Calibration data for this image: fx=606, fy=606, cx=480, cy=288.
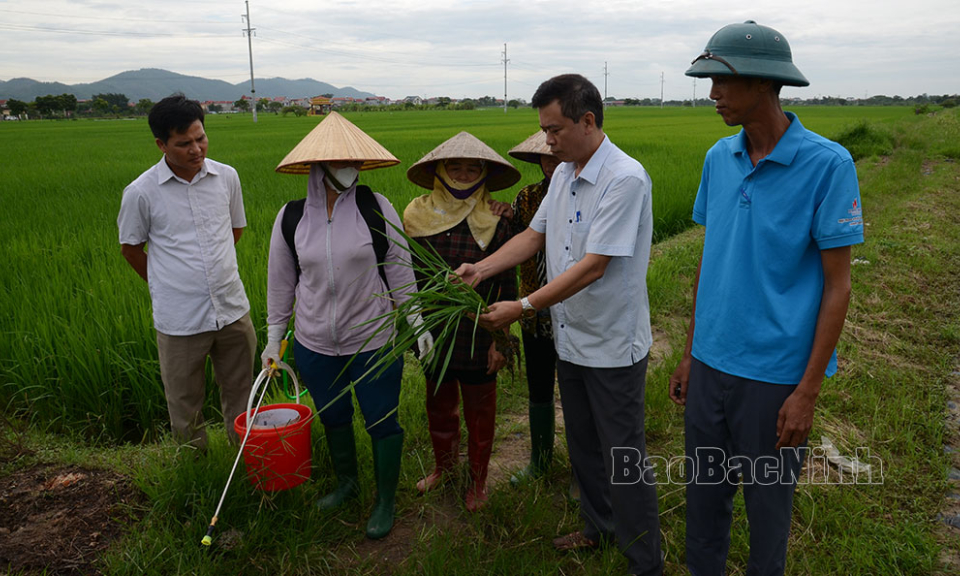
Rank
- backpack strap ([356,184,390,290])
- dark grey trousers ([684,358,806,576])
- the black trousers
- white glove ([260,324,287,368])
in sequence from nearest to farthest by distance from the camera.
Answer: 1. dark grey trousers ([684,358,806,576])
2. backpack strap ([356,184,390,290])
3. white glove ([260,324,287,368])
4. the black trousers

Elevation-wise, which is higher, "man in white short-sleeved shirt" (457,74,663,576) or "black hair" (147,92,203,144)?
"black hair" (147,92,203,144)

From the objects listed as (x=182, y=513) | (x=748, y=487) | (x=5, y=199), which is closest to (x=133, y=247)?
(x=182, y=513)

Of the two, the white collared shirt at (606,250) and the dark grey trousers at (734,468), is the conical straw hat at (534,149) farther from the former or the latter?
the dark grey trousers at (734,468)

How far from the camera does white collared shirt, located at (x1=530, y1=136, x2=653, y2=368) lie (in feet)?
6.13

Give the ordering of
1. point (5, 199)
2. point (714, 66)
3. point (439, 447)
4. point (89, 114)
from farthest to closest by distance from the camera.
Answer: point (89, 114) < point (5, 199) < point (439, 447) < point (714, 66)

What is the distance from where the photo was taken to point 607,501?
2279 millimetres

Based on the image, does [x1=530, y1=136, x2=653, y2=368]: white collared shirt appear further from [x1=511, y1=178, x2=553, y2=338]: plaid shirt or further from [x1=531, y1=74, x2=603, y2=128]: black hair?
[x1=511, y1=178, x2=553, y2=338]: plaid shirt

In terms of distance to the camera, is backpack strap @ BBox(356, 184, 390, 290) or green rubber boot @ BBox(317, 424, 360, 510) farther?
green rubber boot @ BBox(317, 424, 360, 510)

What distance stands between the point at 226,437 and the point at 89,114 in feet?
232

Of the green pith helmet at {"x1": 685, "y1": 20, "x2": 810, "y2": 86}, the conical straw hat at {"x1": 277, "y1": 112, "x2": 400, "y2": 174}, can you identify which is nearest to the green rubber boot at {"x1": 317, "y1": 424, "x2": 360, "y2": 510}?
the conical straw hat at {"x1": 277, "y1": 112, "x2": 400, "y2": 174}

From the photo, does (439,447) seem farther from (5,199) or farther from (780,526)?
(5,199)

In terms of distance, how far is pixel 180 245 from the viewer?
2572 millimetres

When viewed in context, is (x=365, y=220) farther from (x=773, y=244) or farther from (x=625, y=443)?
(x=773, y=244)

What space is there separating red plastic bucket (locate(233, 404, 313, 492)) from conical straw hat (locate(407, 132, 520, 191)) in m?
1.10
